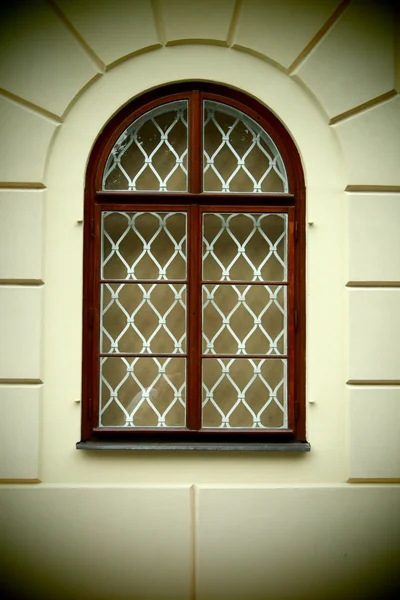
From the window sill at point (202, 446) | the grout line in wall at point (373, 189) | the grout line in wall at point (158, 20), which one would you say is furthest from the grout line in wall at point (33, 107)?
the window sill at point (202, 446)

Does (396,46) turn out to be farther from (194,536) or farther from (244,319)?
(194,536)

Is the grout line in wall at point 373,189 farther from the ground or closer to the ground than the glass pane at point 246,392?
farther from the ground

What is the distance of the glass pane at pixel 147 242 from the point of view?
373 cm

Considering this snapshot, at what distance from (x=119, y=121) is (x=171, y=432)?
2.03m

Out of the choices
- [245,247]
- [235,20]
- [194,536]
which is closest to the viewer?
[194,536]

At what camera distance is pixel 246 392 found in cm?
371

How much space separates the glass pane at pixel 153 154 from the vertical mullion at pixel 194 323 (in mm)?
284

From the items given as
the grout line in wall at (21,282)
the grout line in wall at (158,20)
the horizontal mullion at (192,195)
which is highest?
the grout line in wall at (158,20)

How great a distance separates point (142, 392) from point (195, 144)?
1.64 metres

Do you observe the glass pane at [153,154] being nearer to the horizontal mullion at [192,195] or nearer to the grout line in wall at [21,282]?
the horizontal mullion at [192,195]

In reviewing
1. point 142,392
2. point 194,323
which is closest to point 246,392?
point 194,323

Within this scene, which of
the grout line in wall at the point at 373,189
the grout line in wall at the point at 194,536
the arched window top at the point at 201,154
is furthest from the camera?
the arched window top at the point at 201,154

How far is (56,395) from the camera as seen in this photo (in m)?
3.60

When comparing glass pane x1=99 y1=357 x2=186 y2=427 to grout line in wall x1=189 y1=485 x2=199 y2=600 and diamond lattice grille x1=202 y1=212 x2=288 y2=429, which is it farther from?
grout line in wall x1=189 y1=485 x2=199 y2=600
